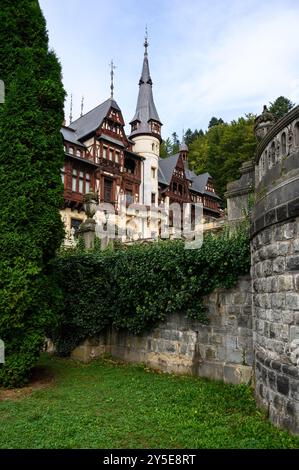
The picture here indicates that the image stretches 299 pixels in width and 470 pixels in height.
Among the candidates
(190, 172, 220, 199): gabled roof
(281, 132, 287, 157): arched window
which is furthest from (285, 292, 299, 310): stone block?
(190, 172, 220, 199): gabled roof

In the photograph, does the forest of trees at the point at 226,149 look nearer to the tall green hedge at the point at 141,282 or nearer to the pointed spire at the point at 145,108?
the pointed spire at the point at 145,108

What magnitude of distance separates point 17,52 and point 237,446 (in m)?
7.39

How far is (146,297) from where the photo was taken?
8.16 meters

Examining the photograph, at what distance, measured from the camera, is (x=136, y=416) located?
5.16 m

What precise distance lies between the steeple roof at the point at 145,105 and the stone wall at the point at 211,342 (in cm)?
2933

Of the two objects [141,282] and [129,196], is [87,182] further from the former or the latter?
[141,282]

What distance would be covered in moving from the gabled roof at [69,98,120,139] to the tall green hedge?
72.4ft

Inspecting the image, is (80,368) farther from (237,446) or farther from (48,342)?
(237,446)

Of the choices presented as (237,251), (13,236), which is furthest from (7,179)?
(237,251)

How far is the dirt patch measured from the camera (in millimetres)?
6368

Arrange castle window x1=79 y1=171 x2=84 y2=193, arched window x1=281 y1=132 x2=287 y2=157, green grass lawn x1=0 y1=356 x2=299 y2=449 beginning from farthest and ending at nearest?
castle window x1=79 y1=171 x2=84 y2=193 → arched window x1=281 y1=132 x2=287 y2=157 → green grass lawn x1=0 y1=356 x2=299 y2=449

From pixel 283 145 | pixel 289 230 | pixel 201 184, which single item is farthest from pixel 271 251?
pixel 201 184

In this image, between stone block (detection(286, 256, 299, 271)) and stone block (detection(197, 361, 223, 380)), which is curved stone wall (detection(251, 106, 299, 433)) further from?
stone block (detection(197, 361, 223, 380))

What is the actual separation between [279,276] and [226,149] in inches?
1562
